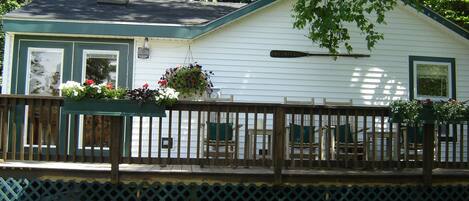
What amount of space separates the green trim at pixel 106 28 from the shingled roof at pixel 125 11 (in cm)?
13

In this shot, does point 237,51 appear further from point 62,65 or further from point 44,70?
point 44,70

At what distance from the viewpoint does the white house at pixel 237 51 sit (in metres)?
8.84

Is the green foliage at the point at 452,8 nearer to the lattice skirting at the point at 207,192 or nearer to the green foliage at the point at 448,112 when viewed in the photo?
the green foliage at the point at 448,112

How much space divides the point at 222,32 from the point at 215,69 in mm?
691

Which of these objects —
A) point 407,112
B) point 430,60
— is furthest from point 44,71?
point 430,60

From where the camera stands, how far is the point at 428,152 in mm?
6895

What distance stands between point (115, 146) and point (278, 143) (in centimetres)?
208

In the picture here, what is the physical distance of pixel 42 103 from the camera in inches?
255

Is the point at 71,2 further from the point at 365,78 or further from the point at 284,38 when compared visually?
the point at 365,78

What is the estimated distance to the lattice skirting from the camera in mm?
6672

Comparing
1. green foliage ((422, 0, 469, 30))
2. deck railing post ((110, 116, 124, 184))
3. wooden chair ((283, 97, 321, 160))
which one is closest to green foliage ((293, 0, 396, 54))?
wooden chair ((283, 97, 321, 160))

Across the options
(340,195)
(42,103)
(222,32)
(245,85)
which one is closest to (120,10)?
(222,32)

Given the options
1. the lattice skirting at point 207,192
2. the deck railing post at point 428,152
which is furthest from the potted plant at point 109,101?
the deck railing post at point 428,152

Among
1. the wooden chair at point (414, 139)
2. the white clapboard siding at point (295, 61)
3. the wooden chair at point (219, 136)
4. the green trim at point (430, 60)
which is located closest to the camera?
the wooden chair at point (219, 136)
